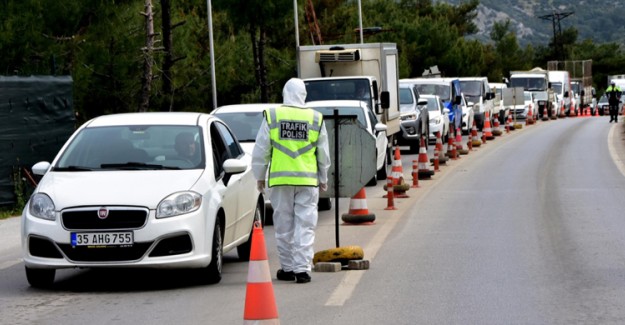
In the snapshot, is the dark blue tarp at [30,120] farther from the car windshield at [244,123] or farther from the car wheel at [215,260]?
the car wheel at [215,260]

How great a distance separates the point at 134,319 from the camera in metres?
9.70

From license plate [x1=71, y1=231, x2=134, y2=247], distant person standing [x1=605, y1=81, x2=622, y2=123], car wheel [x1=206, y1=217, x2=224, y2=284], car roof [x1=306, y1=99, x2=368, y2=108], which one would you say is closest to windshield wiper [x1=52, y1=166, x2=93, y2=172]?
license plate [x1=71, y1=231, x2=134, y2=247]

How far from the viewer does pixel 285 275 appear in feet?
38.0

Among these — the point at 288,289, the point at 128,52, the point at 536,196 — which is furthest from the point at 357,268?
the point at 128,52

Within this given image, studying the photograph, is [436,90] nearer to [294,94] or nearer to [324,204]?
[324,204]

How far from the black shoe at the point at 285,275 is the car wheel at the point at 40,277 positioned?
1.96 meters

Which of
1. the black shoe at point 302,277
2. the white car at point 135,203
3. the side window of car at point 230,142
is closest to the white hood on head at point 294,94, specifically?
the white car at point 135,203

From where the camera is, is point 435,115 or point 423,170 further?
point 435,115

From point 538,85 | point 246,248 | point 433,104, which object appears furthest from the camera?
point 538,85

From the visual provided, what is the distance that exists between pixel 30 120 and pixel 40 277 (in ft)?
32.1

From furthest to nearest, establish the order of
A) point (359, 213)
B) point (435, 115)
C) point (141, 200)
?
1. point (435, 115)
2. point (359, 213)
3. point (141, 200)

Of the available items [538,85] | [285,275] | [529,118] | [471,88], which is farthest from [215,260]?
[538,85]

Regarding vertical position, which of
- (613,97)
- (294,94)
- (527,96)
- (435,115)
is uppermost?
(294,94)

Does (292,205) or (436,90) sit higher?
(292,205)
